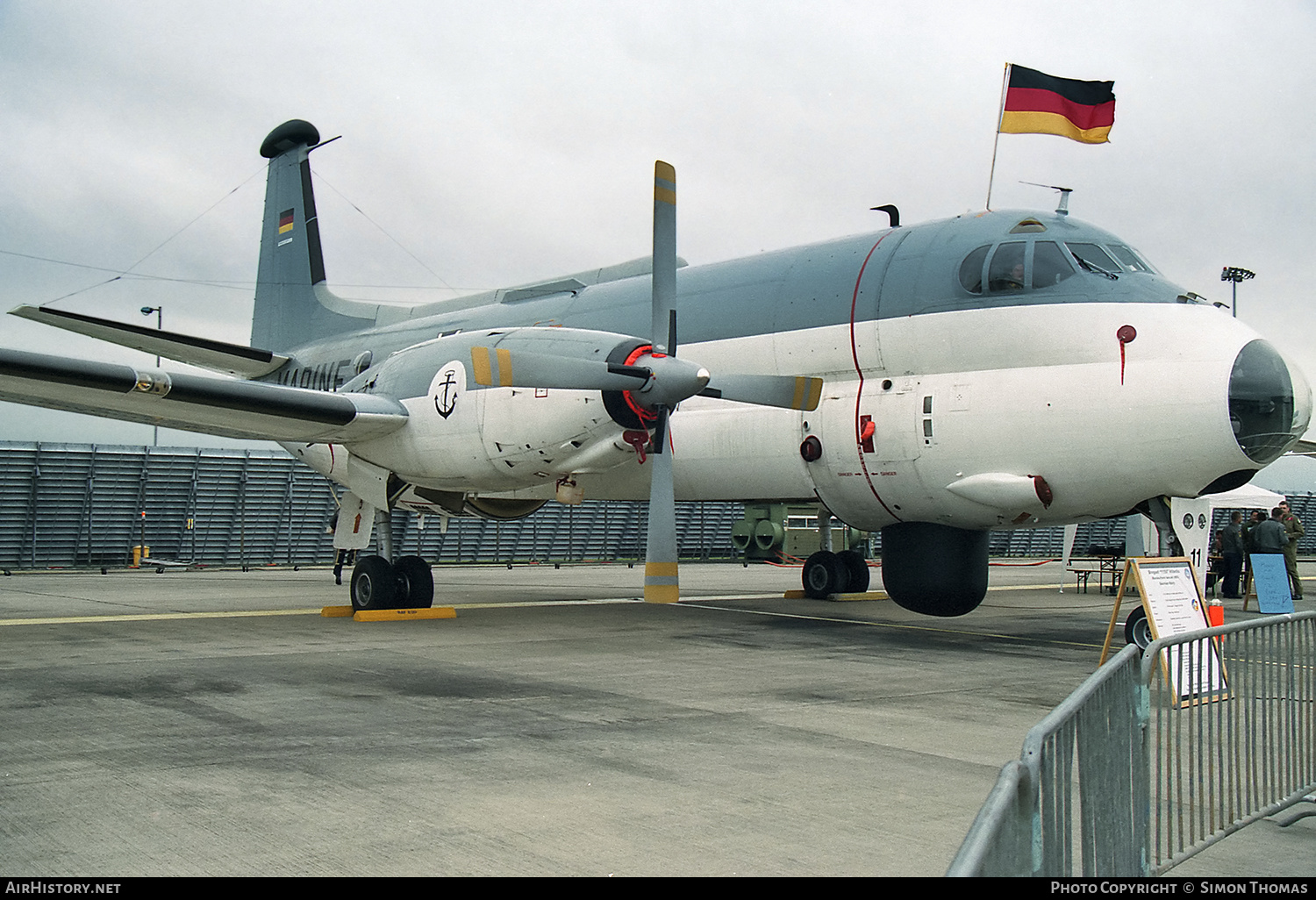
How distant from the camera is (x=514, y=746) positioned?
6.21 metres

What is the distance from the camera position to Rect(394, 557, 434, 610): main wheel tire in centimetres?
1359

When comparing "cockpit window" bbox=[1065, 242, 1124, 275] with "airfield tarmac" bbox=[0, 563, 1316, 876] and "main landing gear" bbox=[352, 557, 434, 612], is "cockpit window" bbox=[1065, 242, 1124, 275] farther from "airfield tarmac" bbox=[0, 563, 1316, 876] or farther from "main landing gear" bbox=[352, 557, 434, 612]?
"main landing gear" bbox=[352, 557, 434, 612]

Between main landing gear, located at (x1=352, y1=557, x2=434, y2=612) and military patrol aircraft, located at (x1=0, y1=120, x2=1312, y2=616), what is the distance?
0.03 meters

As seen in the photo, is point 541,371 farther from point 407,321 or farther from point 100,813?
point 407,321

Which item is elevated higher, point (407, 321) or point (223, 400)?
point (407, 321)

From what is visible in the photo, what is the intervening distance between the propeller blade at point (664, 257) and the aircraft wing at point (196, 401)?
3.27 meters

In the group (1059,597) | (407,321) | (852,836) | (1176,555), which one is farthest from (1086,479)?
(407,321)

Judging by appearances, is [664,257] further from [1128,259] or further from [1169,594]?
[1169,594]

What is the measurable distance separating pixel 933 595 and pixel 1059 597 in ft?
31.2

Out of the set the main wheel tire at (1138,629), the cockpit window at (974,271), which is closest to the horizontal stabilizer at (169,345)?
the cockpit window at (974,271)

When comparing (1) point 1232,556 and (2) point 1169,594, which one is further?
(1) point 1232,556

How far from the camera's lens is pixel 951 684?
8758 millimetres

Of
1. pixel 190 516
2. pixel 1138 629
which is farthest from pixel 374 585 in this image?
pixel 190 516

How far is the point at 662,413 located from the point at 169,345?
8.86m
